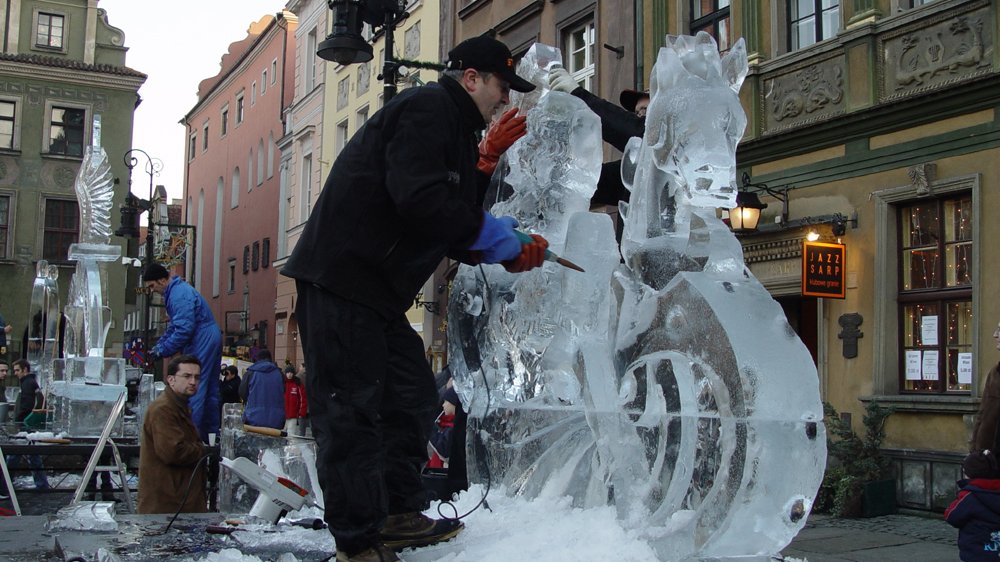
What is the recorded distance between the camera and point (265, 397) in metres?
11.3

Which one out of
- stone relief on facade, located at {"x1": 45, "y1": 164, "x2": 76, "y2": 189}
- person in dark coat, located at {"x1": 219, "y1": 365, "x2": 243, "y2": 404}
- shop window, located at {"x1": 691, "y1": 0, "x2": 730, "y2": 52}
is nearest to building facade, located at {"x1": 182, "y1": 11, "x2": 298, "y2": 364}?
stone relief on facade, located at {"x1": 45, "y1": 164, "x2": 76, "y2": 189}

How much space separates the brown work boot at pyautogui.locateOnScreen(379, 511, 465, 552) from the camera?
130 inches

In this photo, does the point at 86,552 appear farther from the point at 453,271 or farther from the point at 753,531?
the point at 753,531

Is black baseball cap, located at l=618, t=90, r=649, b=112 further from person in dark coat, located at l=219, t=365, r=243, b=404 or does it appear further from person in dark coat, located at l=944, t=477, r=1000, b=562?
person in dark coat, located at l=219, t=365, r=243, b=404

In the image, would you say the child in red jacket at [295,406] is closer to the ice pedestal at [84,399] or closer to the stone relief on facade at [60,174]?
the ice pedestal at [84,399]

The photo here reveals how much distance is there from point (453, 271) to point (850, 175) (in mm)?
7949

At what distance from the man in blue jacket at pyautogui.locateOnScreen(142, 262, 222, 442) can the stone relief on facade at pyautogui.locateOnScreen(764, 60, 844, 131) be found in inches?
285

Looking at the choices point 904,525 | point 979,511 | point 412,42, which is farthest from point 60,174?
point 979,511

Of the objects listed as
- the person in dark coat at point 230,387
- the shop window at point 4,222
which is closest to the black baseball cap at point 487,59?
the person in dark coat at point 230,387

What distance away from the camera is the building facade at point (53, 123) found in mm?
34312

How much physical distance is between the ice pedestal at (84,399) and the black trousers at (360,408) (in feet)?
22.9

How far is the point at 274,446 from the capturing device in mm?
5332

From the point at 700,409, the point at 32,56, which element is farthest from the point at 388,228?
the point at 32,56

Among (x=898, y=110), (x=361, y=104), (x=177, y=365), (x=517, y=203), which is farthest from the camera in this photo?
(x=361, y=104)
